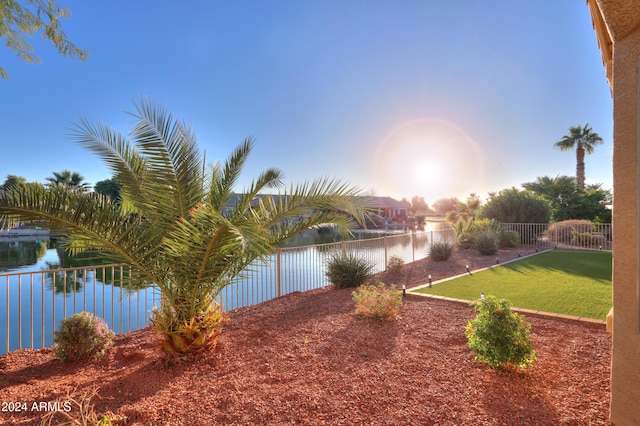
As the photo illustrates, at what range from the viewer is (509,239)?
14625mm

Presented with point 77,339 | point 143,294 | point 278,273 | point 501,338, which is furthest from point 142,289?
point 501,338

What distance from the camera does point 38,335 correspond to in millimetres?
7211

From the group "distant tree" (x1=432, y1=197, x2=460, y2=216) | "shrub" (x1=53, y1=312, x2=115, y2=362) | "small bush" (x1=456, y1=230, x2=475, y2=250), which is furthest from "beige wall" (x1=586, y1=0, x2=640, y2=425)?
"distant tree" (x1=432, y1=197, x2=460, y2=216)

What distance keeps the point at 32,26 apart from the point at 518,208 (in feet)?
69.6

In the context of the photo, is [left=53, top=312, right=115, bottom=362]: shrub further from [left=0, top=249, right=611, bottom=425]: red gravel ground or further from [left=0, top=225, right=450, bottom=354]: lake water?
[left=0, top=225, right=450, bottom=354]: lake water

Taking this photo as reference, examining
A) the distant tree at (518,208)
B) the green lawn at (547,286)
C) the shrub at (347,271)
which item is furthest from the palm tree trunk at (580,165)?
the shrub at (347,271)

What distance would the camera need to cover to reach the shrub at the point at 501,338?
2.77 metres

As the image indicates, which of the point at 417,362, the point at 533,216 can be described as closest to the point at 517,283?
the point at 417,362

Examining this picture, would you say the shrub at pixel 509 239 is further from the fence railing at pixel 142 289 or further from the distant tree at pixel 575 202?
the distant tree at pixel 575 202

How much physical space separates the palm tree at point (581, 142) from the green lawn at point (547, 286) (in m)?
22.8

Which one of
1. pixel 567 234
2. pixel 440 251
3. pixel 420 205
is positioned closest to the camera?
pixel 440 251

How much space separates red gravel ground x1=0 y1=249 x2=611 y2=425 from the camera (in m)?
2.29

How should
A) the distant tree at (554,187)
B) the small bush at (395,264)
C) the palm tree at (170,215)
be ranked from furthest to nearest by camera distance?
the distant tree at (554,187) < the small bush at (395,264) < the palm tree at (170,215)

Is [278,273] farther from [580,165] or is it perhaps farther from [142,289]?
[580,165]
